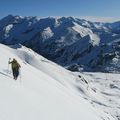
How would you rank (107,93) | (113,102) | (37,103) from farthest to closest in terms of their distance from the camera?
(107,93)
(113,102)
(37,103)

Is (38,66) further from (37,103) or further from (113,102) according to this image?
(37,103)

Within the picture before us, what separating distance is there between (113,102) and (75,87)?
6059 mm

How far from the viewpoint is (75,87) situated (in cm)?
4978

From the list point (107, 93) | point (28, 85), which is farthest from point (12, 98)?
point (107, 93)

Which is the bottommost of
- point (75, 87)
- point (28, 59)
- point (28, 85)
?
point (75, 87)

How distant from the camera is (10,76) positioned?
24906 millimetres

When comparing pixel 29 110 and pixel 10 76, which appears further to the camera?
pixel 10 76

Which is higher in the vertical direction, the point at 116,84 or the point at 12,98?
the point at 12,98

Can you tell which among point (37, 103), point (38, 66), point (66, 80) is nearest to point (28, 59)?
point (38, 66)

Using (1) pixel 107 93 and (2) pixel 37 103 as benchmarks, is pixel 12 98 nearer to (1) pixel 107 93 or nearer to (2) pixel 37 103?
(2) pixel 37 103

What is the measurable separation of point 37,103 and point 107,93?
35.0 metres

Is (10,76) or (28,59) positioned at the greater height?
(10,76)

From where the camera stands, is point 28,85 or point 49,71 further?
point 49,71

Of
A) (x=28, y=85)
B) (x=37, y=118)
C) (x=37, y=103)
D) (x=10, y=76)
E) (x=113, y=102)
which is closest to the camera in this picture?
(x=37, y=118)
